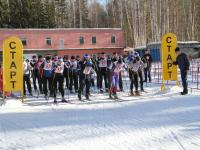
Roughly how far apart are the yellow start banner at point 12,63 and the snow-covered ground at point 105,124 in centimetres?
76

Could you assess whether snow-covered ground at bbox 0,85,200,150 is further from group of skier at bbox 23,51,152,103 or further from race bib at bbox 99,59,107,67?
race bib at bbox 99,59,107,67

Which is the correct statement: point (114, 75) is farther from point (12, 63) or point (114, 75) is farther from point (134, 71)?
point (12, 63)

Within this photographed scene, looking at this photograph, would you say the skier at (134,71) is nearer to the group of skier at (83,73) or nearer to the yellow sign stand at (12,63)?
the group of skier at (83,73)

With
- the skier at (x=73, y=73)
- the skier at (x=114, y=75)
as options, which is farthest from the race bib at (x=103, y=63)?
the skier at (x=114, y=75)

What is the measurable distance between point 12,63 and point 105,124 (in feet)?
19.2

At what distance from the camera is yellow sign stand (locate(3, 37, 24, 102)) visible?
15.0 metres

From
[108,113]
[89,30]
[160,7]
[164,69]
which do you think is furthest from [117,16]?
[108,113]

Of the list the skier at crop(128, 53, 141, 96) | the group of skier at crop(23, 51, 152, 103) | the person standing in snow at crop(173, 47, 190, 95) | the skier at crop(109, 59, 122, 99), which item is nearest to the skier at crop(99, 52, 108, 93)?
the group of skier at crop(23, 51, 152, 103)

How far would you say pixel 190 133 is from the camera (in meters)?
9.18

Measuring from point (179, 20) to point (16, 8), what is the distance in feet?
91.4

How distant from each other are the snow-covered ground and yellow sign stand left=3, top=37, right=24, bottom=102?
756 millimetres

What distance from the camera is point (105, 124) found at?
34.9ft

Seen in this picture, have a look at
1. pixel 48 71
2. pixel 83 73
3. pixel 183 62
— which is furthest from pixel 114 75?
pixel 183 62

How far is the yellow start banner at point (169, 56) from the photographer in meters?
17.3
